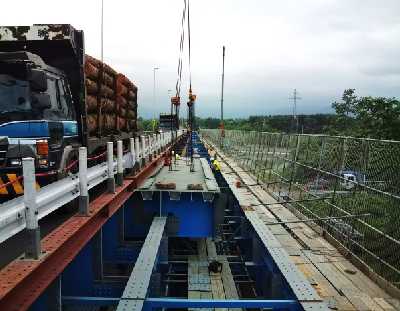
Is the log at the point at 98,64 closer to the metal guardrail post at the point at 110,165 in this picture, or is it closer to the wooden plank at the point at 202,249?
the metal guardrail post at the point at 110,165

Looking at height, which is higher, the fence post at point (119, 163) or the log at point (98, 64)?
the log at point (98, 64)

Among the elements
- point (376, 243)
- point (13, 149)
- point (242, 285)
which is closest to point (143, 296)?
point (13, 149)

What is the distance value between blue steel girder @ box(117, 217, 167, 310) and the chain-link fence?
3.56 meters

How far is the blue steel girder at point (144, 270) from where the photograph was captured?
19.2ft

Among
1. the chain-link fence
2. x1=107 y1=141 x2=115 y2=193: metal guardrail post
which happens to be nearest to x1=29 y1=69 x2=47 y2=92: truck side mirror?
x1=107 y1=141 x2=115 y2=193: metal guardrail post

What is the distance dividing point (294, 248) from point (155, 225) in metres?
3.32

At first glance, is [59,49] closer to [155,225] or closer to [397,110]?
[155,225]

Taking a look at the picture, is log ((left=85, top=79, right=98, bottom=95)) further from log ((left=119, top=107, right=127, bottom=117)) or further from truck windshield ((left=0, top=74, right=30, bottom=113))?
log ((left=119, top=107, right=127, bottom=117))

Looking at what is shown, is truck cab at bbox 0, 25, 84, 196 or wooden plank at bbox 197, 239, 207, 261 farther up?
truck cab at bbox 0, 25, 84, 196

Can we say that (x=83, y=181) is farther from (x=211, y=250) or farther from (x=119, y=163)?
(x=211, y=250)

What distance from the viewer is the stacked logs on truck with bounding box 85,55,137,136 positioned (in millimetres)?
10992

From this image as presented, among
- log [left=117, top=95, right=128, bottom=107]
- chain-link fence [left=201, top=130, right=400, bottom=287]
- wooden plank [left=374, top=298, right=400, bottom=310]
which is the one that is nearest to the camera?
wooden plank [left=374, top=298, right=400, bottom=310]

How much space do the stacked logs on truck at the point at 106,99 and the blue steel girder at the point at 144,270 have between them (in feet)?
10.7

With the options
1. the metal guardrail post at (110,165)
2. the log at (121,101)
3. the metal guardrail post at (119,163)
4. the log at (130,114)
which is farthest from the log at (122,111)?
the metal guardrail post at (110,165)
